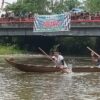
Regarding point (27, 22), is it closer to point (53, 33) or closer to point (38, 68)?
point (53, 33)

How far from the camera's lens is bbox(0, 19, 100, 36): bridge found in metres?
67.6

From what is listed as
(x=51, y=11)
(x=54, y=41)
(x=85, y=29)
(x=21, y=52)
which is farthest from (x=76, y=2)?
(x=85, y=29)

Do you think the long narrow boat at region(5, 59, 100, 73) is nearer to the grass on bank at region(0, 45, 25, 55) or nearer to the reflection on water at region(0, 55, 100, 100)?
the reflection on water at region(0, 55, 100, 100)

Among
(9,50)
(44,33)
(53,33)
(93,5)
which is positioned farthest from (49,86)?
(93,5)

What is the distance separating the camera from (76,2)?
117875 mm

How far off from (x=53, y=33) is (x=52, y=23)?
53.8 inches

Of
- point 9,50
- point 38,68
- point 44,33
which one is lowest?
point 9,50

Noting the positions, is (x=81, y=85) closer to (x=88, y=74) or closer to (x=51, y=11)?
(x=88, y=74)

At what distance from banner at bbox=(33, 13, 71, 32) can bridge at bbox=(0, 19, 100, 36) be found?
729 mm

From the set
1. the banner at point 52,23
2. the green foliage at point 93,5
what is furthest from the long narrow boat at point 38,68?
the green foliage at point 93,5

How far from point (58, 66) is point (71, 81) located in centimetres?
657

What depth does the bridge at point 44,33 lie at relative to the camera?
6758 centimetres

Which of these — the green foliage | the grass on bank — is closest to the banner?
the grass on bank

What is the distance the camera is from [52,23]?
71.8 meters
